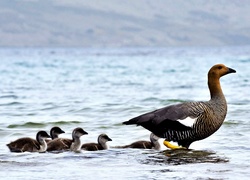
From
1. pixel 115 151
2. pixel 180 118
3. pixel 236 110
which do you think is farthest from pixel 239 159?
pixel 236 110

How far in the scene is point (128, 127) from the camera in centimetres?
1716

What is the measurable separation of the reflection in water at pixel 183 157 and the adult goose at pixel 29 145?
202 cm

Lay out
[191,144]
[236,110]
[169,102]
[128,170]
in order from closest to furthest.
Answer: [128,170]
[191,144]
[236,110]
[169,102]

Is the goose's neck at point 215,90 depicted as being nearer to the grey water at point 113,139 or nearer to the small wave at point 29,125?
the grey water at point 113,139

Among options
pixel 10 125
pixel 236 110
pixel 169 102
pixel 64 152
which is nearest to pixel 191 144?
pixel 64 152

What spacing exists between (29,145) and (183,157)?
276cm

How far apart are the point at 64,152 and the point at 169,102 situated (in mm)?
11369

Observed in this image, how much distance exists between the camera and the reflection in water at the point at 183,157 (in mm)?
11938

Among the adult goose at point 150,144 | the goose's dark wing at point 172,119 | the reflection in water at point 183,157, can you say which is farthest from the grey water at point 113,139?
the goose's dark wing at point 172,119

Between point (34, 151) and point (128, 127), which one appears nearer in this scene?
point (34, 151)

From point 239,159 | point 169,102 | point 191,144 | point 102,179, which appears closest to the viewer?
point 102,179

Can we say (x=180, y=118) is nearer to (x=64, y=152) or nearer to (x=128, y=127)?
(x=64, y=152)

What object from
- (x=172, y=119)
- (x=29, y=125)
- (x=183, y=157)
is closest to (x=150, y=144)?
(x=172, y=119)

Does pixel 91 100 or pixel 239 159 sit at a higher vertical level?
pixel 91 100
